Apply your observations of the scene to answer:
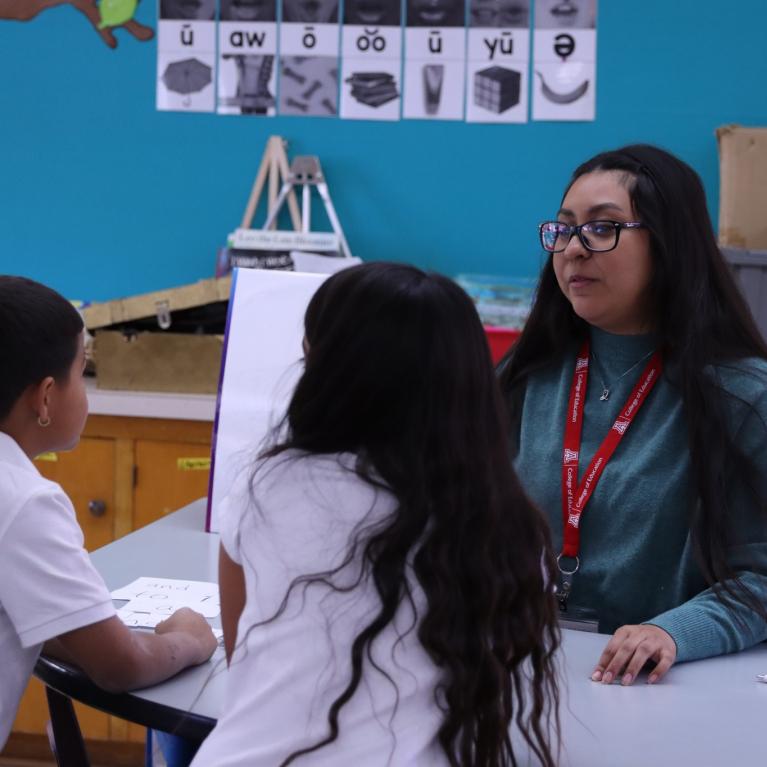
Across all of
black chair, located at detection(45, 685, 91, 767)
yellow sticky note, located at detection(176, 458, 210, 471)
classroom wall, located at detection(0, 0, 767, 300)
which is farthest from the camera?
classroom wall, located at detection(0, 0, 767, 300)

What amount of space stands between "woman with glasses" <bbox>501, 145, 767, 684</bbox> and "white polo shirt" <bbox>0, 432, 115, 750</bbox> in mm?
676

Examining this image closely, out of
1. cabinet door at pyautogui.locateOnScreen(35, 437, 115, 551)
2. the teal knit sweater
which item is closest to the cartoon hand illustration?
cabinet door at pyautogui.locateOnScreen(35, 437, 115, 551)

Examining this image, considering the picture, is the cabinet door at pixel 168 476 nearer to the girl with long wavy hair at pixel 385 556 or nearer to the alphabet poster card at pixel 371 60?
the alphabet poster card at pixel 371 60

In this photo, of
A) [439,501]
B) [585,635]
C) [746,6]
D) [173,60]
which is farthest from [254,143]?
[439,501]

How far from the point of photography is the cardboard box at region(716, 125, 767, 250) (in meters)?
2.81

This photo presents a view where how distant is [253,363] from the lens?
75.8 inches

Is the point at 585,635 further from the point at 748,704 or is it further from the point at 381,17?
the point at 381,17

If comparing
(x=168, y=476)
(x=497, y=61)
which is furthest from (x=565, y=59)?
(x=168, y=476)

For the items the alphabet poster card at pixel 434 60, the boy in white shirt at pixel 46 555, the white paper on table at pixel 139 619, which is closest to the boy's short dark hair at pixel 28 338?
the boy in white shirt at pixel 46 555

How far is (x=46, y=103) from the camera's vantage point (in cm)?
343

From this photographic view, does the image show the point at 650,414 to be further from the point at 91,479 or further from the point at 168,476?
the point at 91,479

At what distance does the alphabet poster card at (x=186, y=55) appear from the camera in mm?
3326

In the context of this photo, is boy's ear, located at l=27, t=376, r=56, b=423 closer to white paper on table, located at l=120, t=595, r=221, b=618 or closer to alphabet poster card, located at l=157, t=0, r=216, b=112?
white paper on table, located at l=120, t=595, r=221, b=618

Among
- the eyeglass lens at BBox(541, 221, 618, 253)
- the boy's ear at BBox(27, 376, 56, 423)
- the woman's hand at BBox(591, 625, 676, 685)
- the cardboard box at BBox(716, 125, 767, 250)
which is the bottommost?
the woman's hand at BBox(591, 625, 676, 685)
